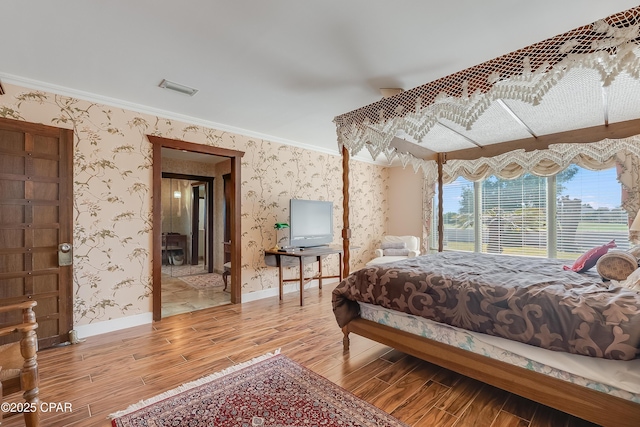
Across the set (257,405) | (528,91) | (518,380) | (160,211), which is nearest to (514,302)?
(518,380)

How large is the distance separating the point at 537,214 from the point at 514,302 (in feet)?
11.7

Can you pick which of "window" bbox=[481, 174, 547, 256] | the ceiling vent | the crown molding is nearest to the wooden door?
the crown molding

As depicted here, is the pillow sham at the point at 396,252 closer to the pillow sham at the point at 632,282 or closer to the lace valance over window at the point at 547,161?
the lace valance over window at the point at 547,161

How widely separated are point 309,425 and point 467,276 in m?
1.44

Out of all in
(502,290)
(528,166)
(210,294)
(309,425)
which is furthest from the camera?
(210,294)

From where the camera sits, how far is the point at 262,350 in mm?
2572

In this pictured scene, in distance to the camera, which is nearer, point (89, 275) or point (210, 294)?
point (89, 275)

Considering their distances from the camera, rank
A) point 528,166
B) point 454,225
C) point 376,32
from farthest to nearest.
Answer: point 454,225, point 528,166, point 376,32

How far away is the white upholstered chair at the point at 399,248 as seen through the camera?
537 cm

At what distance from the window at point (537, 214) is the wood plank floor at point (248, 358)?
3263mm

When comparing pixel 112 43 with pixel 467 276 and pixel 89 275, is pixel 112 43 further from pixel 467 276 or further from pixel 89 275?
pixel 467 276

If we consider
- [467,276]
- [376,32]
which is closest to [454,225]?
[467,276]

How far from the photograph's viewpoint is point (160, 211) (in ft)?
11.1

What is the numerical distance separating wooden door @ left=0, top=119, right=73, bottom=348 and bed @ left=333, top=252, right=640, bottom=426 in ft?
8.92
